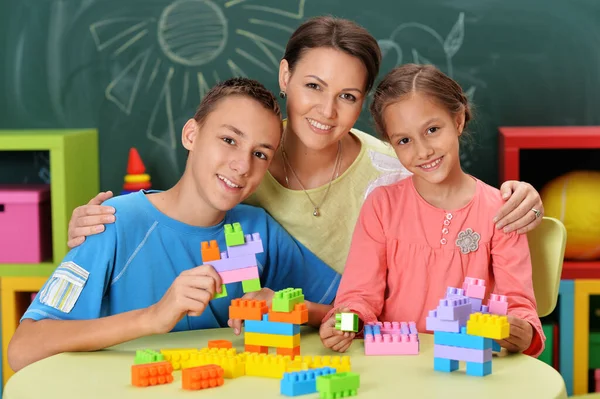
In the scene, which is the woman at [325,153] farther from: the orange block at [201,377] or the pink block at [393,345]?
the orange block at [201,377]

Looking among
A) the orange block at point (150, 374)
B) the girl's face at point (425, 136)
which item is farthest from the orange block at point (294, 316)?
the girl's face at point (425, 136)

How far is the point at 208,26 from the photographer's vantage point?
11.4ft

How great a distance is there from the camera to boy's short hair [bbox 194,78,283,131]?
6.95 feet

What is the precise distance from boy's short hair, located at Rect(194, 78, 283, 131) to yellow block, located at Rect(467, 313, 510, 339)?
0.76 m

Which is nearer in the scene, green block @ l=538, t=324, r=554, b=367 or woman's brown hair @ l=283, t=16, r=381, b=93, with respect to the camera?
woman's brown hair @ l=283, t=16, r=381, b=93

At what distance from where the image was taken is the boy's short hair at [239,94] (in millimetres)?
2119

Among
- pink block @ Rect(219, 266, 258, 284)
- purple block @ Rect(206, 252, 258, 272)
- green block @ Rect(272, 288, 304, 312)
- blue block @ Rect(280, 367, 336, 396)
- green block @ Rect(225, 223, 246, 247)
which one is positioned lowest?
blue block @ Rect(280, 367, 336, 396)

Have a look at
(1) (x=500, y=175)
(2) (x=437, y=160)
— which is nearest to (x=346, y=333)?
(2) (x=437, y=160)

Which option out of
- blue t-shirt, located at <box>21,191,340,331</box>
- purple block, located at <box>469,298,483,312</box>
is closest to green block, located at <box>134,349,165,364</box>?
blue t-shirt, located at <box>21,191,340,331</box>

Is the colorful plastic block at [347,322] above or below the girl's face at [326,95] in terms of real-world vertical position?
below

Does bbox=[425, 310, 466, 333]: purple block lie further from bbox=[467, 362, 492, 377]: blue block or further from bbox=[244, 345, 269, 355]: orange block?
bbox=[244, 345, 269, 355]: orange block

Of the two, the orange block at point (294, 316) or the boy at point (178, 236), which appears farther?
the boy at point (178, 236)

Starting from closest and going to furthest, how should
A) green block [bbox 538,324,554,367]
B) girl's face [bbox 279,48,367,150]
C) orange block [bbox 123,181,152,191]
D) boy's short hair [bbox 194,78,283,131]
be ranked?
1. boy's short hair [bbox 194,78,283,131]
2. girl's face [bbox 279,48,367,150]
3. green block [bbox 538,324,554,367]
4. orange block [bbox 123,181,152,191]

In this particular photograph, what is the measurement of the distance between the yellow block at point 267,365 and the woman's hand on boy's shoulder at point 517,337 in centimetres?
41
